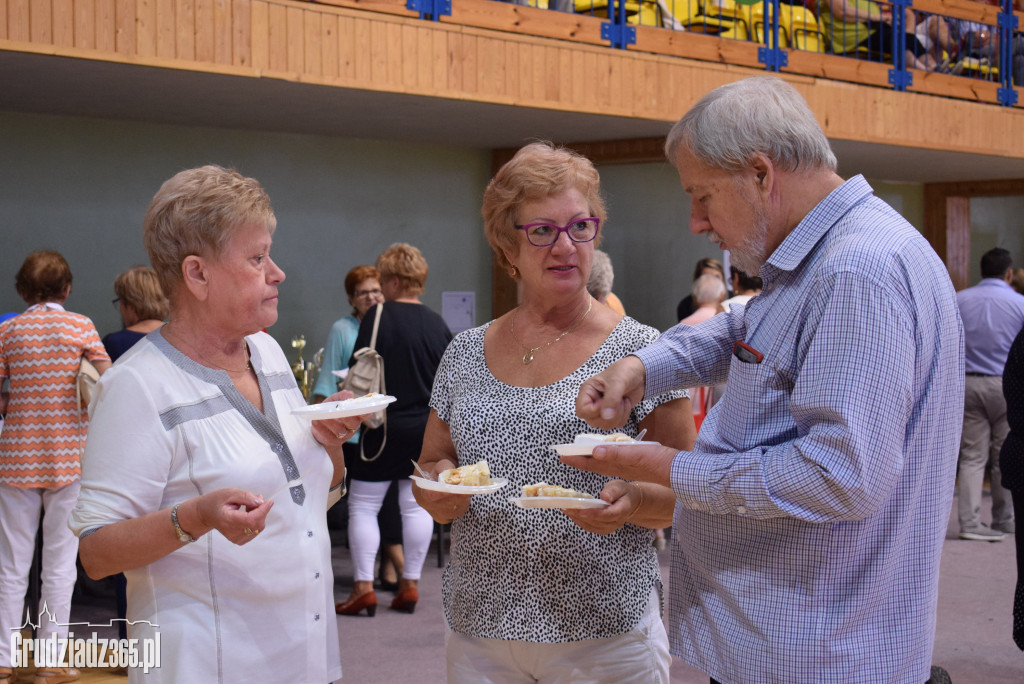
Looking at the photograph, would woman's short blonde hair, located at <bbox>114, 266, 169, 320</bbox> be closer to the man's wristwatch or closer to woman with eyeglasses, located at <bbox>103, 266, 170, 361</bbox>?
woman with eyeglasses, located at <bbox>103, 266, 170, 361</bbox>

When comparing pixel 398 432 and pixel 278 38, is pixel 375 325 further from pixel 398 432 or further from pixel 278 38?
pixel 278 38

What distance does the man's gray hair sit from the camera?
167 centimetres

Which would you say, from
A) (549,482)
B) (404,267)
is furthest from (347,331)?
(549,482)

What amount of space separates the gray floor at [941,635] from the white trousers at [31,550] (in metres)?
1.32

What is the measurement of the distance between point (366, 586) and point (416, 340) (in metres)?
1.34

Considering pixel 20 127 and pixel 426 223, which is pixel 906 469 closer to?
pixel 20 127

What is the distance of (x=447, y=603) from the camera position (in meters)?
2.36

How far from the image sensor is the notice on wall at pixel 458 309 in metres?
9.00

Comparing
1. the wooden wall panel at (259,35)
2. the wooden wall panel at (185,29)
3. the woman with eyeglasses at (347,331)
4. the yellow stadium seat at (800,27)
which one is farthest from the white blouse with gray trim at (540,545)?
the yellow stadium seat at (800,27)

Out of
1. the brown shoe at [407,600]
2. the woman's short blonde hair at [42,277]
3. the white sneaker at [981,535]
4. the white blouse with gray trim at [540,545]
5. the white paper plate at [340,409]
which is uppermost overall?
the woman's short blonde hair at [42,277]

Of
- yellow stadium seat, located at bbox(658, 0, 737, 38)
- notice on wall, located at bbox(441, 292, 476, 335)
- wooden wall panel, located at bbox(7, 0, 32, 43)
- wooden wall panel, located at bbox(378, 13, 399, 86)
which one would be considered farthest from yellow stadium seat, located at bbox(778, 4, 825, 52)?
wooden wall panel, located at bbox(7, 0, 32, 43)

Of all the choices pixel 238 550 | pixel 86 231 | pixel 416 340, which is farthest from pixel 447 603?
pixel 86 231

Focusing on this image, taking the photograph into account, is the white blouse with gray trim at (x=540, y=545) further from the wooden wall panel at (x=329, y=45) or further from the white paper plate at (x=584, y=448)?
the wooden wall panel at (x=329, y=45)

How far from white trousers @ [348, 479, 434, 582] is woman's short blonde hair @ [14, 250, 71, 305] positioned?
1.80m
